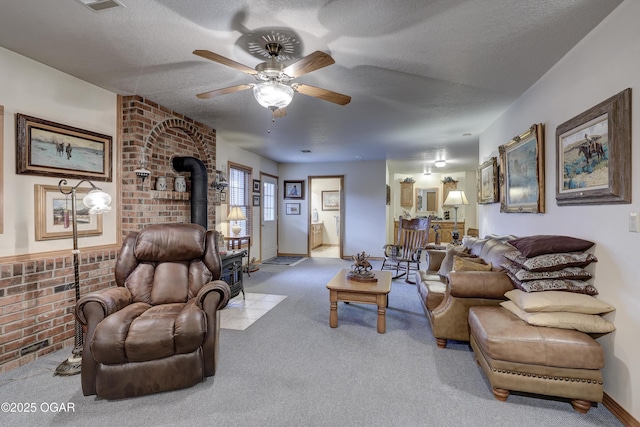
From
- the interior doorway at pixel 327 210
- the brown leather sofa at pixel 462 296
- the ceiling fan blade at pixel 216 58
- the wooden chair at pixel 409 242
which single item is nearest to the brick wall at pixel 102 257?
the ceiling fan blade at pixel 216 58

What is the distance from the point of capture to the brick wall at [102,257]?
2354 millimetres

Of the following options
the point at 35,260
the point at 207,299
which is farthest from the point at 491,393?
the point at 35,260

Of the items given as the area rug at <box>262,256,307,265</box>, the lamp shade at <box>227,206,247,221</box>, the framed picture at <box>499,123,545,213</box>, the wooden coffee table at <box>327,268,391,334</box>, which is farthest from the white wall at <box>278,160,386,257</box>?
the wooden coffee table at <box>327,268,391,334</box>

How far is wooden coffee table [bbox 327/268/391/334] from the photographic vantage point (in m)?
2.94

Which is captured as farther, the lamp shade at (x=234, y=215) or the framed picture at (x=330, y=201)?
the framed picture at (x=330, y=201)

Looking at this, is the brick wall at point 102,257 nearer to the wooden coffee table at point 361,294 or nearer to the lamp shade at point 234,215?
the lamp shade at point 234,215

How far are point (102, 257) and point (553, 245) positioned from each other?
3872 millimetres

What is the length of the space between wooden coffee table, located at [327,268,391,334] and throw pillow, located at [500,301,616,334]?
122 centimetres

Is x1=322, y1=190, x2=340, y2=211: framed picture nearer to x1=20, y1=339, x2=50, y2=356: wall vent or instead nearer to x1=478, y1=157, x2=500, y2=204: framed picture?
x1=478, y1=157, x2=500, y2=204: framed picture

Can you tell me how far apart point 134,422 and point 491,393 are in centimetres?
221

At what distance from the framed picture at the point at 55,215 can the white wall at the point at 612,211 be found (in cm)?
411

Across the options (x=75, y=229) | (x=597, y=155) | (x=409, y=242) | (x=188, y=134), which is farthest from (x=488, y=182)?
(x=75, y=229)

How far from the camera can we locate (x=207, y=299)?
7.11 feet

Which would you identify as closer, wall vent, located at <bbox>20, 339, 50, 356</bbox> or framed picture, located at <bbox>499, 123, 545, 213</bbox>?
wall vent, located at <bbox>20, 339, 50, 356</bbox>
